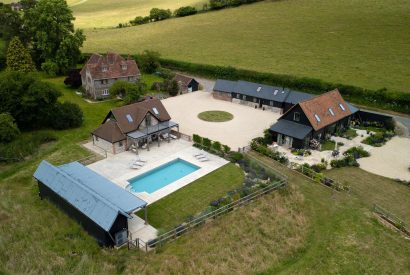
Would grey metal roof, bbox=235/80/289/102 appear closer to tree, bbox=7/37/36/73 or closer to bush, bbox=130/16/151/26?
tree, bbox=7/37/36/73

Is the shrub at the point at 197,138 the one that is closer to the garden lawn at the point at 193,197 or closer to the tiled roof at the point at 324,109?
the garden lawn at the point at 193,197

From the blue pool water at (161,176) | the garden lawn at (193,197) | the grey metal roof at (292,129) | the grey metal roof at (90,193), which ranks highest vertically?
the grey metal roof at (90,193)

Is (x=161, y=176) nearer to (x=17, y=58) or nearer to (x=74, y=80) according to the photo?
(x=74, y=80)

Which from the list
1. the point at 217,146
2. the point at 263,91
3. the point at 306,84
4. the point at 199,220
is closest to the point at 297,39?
the point at 306,84

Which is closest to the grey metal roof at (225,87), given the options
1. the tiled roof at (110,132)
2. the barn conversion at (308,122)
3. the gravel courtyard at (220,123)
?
the gravel courtyard at (220,123)

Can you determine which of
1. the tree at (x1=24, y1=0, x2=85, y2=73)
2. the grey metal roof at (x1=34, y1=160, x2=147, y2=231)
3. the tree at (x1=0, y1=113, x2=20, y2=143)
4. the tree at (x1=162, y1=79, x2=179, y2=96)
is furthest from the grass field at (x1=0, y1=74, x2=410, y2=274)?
the tree at (x1=24, y1=0, x2=85, y2=73)

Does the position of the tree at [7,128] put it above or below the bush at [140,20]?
below

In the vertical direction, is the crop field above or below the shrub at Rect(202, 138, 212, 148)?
above
